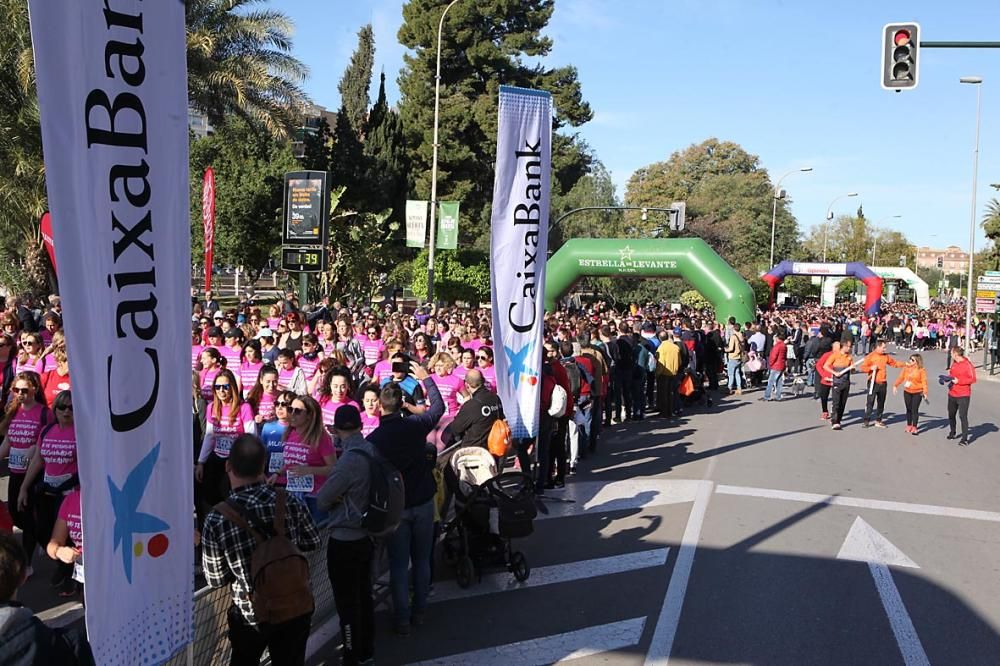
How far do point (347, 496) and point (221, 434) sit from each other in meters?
2.45

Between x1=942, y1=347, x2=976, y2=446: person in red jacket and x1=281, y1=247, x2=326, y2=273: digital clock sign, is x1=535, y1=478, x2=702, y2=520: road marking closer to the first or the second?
x1=942, y1=347, x2=976, y2=446: person in red jacket

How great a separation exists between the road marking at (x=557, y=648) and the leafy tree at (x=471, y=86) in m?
40.1

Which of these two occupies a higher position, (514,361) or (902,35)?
(902,35)

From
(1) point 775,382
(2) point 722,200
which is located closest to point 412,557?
(1) point 775,382

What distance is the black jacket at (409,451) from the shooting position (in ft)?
18.6

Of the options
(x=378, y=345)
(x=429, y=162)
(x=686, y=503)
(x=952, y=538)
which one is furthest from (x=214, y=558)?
(x=429, y=162)

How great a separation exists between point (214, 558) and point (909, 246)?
12446cm

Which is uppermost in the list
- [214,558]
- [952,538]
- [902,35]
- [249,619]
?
[902,35]

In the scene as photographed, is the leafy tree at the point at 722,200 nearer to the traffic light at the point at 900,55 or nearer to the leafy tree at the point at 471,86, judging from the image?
the leafy tree at the point at 471,86

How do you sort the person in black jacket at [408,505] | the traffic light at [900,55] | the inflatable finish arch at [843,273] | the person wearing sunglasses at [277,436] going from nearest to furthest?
the person in black jacket at [408,505] → the person wearing sunglasses at [277,436] → the traffic light at [900,55] → the inflatable finish arch at [843,273]

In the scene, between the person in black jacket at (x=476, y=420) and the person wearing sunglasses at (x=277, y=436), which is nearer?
the person wearing sunglasses at (x=277, y=436)

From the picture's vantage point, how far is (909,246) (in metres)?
115

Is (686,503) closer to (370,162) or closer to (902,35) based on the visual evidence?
(902,35)

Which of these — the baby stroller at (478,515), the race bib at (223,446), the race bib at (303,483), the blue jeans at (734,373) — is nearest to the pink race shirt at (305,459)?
the race bib at (303,483)
